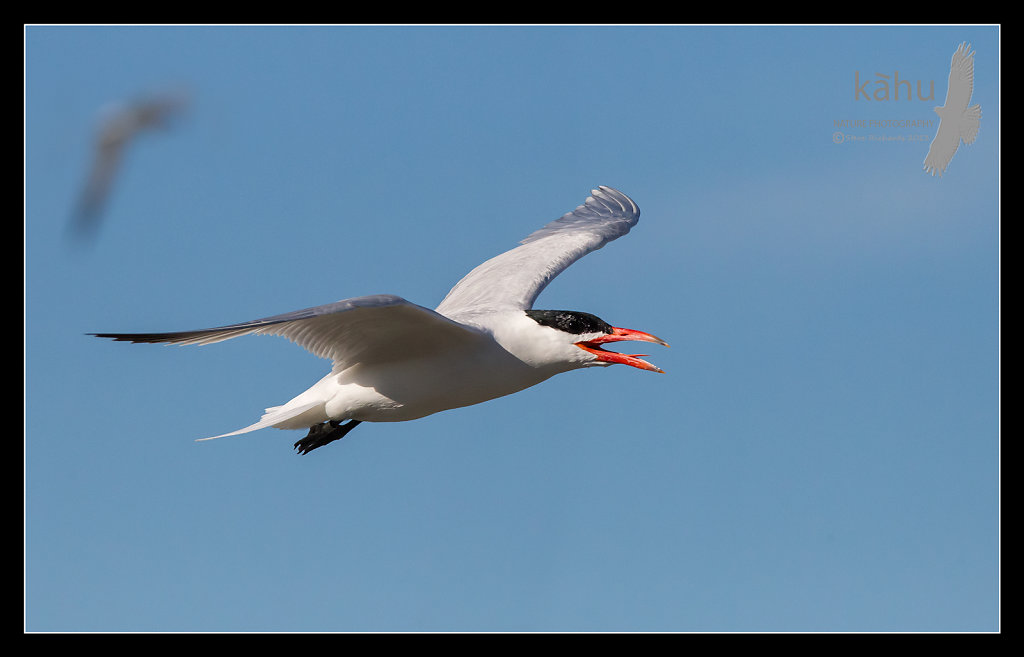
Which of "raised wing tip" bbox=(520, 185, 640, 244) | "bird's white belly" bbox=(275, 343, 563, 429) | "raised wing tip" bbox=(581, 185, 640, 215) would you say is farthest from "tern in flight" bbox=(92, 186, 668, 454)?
"raised wing tip" bbox=(581, 185, 640, 215)

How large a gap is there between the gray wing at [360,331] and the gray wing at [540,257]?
1.09m

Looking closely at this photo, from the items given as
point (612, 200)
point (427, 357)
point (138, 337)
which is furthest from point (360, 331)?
point (612, 200)

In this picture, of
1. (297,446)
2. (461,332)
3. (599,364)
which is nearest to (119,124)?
(297,446)

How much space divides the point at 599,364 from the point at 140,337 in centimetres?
354

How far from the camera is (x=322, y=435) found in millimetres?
9695

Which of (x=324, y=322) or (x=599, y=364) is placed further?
(x=599, y=364)

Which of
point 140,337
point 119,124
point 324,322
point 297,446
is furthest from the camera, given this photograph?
point 119,124

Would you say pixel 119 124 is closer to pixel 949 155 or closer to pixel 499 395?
pixel 499 395

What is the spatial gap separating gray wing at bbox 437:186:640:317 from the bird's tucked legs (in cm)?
130

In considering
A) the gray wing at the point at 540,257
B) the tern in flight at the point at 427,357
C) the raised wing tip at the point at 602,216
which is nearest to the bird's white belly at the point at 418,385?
the tern in flight at the point at 427,357

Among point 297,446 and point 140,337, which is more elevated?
point 140,337

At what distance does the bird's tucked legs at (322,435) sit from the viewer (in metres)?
9.63

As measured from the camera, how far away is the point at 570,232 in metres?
12.9

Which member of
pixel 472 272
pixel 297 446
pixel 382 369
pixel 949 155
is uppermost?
pixel 949 155
